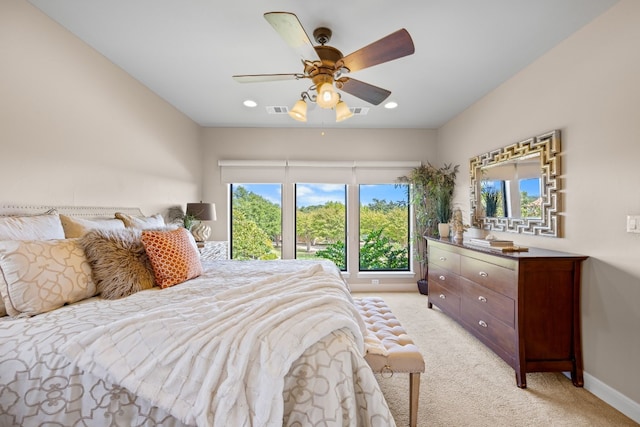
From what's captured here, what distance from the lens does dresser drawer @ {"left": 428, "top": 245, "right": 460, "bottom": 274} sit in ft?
9.16

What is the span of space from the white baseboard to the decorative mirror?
105cm

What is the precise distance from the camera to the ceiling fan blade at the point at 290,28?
1400 millimetres

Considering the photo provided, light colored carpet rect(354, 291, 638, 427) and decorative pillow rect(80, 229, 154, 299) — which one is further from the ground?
decorative pillow rect(80, 229, 154, 299)

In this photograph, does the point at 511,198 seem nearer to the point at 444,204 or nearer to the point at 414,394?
the point at 444,204

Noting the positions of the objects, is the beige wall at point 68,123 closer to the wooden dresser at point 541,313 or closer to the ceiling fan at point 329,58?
the ceiling fan at point 329,58

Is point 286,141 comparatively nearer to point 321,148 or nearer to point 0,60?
point 321,148

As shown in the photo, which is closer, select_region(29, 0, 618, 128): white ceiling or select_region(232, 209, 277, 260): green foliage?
select_region(29, 0, 618, 128): white ceiling

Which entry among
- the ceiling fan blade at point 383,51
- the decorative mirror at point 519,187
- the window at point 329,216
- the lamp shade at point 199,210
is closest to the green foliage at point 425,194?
the window at point 329,216

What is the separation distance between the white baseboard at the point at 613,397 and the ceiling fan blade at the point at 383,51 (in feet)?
8.32

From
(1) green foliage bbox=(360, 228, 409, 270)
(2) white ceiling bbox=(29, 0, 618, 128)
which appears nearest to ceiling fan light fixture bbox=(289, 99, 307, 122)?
(2) white ceiling bbox=(29, 0, 618, 128)

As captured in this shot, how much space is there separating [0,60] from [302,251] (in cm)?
357

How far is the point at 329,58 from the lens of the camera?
73.7 inches

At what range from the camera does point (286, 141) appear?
13.7 feet

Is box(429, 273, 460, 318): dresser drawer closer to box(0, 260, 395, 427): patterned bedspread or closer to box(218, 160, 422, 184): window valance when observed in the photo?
box(218, 160, 422, 184): window valance
